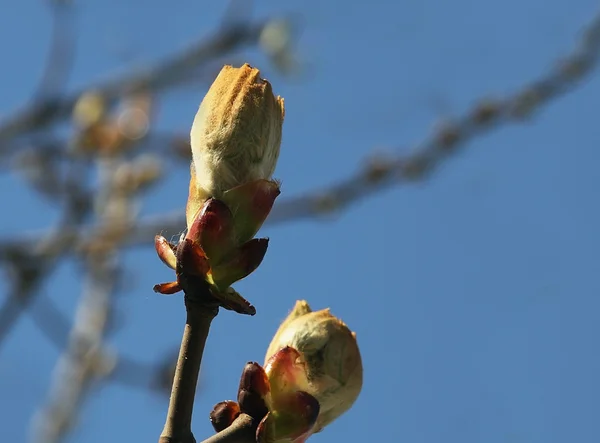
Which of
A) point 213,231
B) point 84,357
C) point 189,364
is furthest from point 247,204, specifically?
point 84,357

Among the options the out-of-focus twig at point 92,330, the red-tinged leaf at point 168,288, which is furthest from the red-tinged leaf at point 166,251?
the out-of-focus twig at point 92,330

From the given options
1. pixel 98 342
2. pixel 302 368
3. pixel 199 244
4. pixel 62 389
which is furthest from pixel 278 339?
pixel 62 389

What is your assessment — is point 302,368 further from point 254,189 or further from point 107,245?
point 107,245

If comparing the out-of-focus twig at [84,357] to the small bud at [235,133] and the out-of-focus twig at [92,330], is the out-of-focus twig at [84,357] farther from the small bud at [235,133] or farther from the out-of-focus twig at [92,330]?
the small bud at [235,133]

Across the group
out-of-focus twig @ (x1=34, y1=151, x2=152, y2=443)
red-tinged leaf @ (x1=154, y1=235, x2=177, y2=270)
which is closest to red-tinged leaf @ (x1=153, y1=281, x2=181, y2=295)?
red-tinged leaf @ (x1=154, y1=235, x2=177, y2=270)

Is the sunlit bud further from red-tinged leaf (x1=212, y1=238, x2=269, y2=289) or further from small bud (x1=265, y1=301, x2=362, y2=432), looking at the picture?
red-tinged leaf (x1=212, y1=238, x2=269, y2=289)

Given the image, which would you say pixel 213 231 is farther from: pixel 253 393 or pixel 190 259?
pixel 253 393
